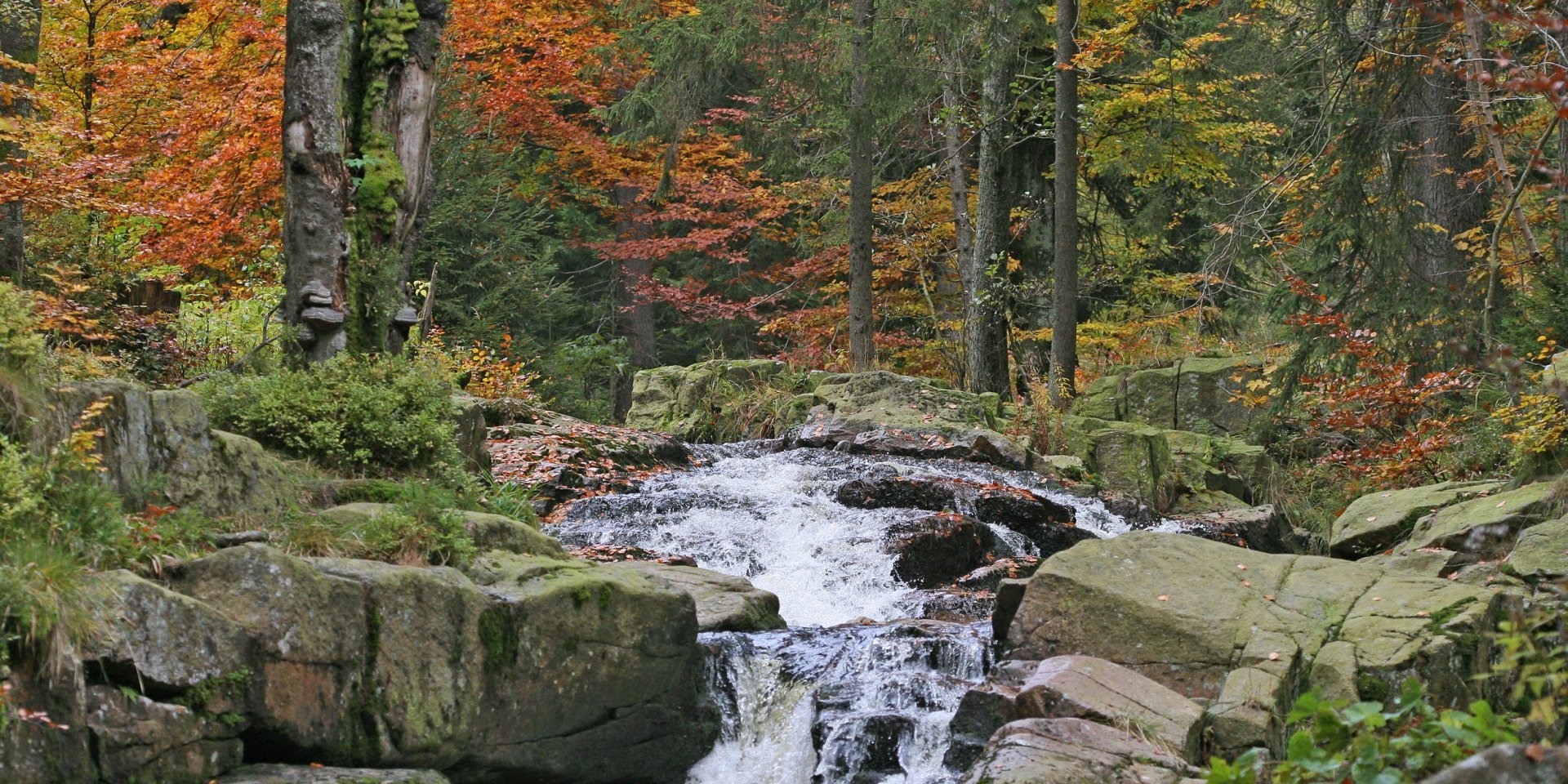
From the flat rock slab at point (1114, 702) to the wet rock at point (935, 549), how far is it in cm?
310

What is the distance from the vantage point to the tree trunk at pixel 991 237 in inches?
687

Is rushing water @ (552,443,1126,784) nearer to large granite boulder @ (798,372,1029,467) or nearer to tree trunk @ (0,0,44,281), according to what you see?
large granite boulder @ (798,372,1029,467)

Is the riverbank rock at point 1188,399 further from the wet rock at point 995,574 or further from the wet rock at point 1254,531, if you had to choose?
the wet rock at point 995,574

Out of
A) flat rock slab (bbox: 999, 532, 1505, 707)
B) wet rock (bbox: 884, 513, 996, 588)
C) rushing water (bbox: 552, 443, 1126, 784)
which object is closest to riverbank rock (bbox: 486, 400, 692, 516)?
rushing water (bbox: 552, 443, 1126, 784)

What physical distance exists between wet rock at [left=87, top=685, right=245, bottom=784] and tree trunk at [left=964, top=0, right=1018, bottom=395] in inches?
533

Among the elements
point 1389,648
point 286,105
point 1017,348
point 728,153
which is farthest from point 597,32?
point 1389,648

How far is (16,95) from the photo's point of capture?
32.1 feet

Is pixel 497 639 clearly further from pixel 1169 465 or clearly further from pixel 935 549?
pixel 1169 465

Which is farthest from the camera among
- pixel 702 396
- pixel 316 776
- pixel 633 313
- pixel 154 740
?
pixel 633 313

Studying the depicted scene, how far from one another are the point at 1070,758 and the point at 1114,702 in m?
0.77

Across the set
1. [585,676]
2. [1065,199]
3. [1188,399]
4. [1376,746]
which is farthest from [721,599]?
[1188,399]

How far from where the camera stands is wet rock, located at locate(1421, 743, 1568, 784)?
2.99 metres

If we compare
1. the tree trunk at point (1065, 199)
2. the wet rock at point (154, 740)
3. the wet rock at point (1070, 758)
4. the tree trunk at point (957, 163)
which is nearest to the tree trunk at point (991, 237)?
the tree trunk at point (957, 163)

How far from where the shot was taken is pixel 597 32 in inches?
822
